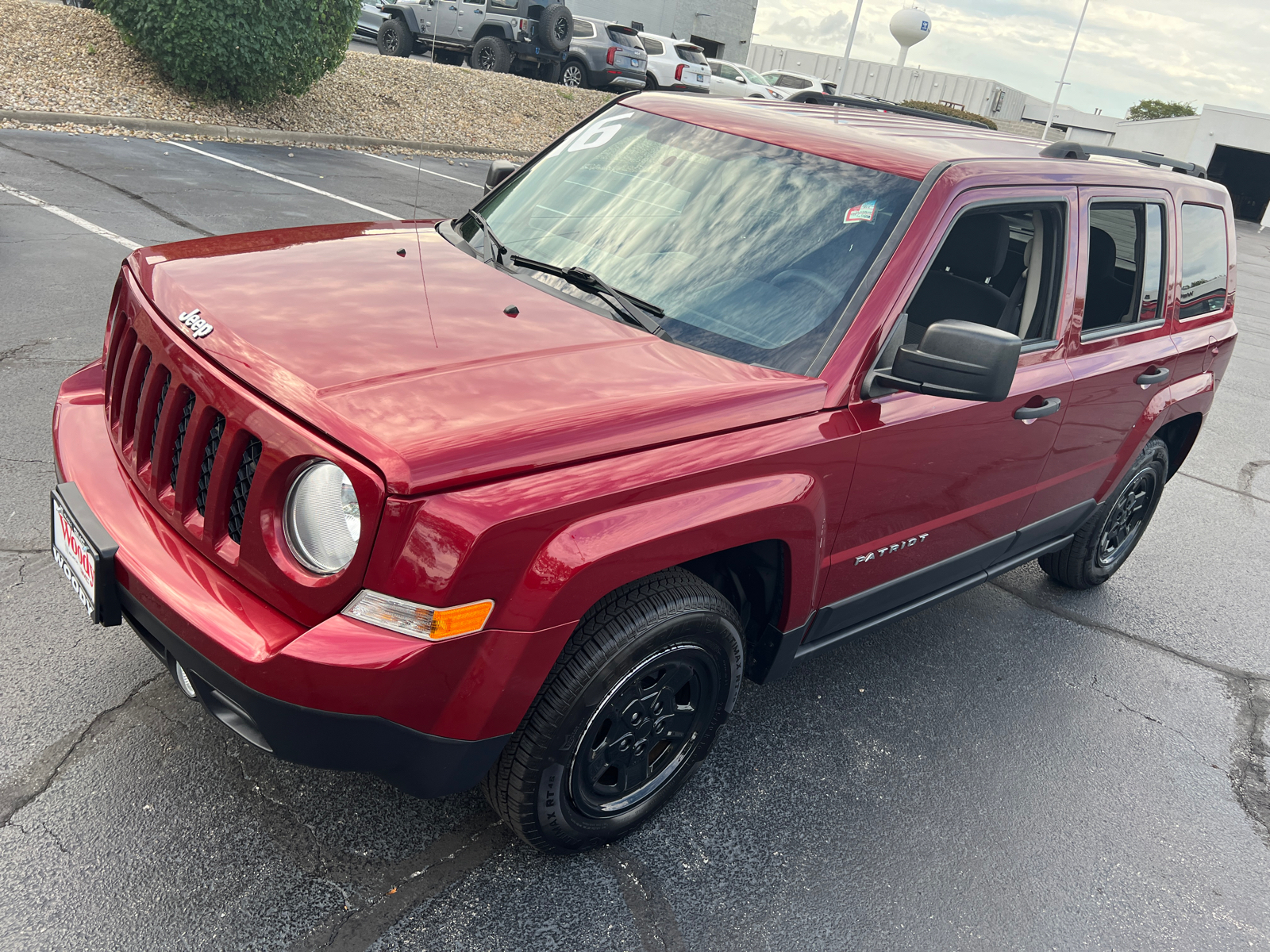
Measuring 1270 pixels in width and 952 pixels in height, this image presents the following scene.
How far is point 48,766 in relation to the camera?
2684 mm

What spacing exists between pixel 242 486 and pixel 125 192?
28.1ft

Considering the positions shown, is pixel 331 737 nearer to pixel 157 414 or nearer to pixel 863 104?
pixel 157 414

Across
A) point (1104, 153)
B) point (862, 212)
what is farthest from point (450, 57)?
point (862, 212)

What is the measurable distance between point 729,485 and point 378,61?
18.3 m

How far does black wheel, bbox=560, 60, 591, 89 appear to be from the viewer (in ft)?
73.8

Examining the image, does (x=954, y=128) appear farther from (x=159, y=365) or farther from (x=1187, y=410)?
(x=159, y=365)

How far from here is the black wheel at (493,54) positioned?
2115cm

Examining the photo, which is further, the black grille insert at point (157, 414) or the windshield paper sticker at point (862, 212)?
the windshield paper sticker at point (862, 212)

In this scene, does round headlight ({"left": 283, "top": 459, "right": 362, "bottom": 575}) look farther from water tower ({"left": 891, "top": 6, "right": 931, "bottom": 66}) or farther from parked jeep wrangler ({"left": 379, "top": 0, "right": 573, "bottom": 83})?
water tower ({"left": 891, "top": 6, "right": 931, "bottom": 66})

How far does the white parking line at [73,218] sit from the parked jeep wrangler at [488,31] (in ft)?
45.9

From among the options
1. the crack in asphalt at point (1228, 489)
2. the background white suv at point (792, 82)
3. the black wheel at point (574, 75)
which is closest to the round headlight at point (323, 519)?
the crack in asphalt at point (1228, 489)

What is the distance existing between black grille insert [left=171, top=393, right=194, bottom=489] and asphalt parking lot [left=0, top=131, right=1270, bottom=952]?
901mm

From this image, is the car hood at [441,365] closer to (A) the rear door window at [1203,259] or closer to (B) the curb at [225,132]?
(A) the rear door window at [1203,259]

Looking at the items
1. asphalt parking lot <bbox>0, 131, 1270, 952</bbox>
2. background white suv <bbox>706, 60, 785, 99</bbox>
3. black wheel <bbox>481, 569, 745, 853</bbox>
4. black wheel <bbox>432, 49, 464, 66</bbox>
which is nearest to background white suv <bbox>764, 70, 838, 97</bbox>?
background white suv <bbox>706, 60, 785, 99</bbox>
